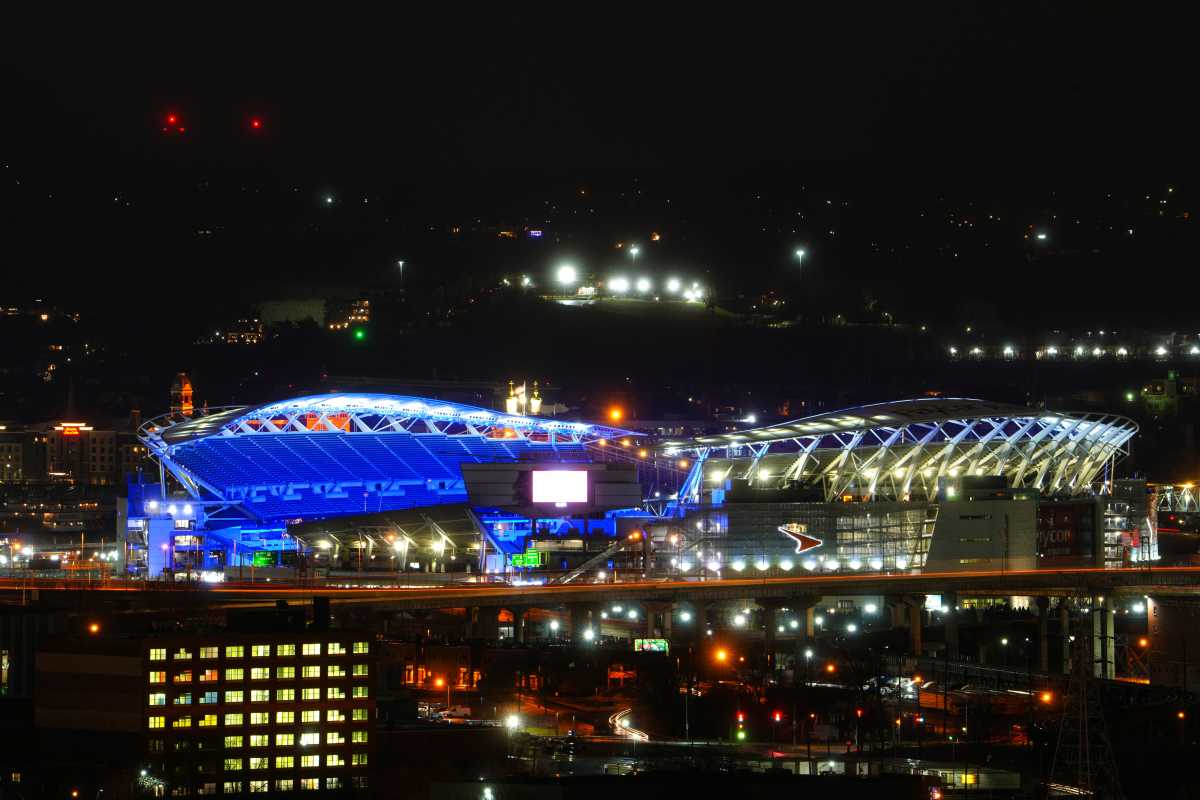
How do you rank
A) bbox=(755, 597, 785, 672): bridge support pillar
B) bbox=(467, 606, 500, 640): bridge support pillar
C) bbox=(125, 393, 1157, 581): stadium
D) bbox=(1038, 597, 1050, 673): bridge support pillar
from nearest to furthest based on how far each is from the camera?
bbox=(755, 597, 785, 672): bridge support pillar < bbox=(467, 606, 500, 640): bridge support pillar < bbox=(1038, 597, 1050, 673): bridge support pillar < bbox=(125, 393, 1157, 581): stadium

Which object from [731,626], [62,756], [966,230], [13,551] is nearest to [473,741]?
[62,756]

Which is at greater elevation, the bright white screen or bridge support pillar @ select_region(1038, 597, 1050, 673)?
the bright white screen

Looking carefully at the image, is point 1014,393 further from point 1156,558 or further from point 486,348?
point 1156,558

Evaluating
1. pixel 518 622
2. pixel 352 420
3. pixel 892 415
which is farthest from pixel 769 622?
pixel 352 420

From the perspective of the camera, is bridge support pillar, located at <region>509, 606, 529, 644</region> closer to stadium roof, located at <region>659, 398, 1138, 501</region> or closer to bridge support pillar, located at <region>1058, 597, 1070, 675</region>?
stadium roof, located at <region>659, 398, 1138, 501</region>

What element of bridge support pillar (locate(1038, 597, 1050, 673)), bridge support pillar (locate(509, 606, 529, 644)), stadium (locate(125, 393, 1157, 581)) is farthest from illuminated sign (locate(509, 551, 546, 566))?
bridge support pillar (locate(1038, 597, 1050, 673))

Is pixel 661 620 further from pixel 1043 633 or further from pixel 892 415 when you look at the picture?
pixel 1043 633

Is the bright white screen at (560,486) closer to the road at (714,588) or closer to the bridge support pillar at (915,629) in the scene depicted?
the road at (714,588)
